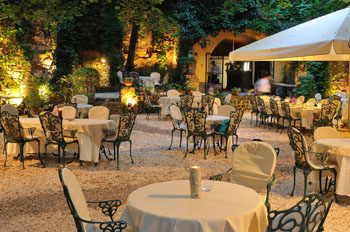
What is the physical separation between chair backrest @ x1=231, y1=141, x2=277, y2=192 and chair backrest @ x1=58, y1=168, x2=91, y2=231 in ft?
5.50

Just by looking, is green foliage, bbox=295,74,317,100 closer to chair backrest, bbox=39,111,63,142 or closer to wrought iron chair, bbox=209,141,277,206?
chair backrest, bbox=39,111,63,142

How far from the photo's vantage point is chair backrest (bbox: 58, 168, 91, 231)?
304 centimetres

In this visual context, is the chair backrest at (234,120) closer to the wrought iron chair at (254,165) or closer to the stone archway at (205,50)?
the wrought iron chair at (254,165)

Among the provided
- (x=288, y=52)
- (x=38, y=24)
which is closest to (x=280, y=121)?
(x=288, y=52)

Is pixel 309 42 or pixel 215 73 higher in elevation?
pixel 309 42

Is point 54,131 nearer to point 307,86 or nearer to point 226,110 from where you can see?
point 226,110

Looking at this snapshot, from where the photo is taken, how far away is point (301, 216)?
277cm

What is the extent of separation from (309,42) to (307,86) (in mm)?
11278

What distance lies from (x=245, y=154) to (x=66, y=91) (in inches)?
459

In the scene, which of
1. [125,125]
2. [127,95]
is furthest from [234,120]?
[127,95]

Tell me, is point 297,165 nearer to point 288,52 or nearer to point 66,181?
point 288,52

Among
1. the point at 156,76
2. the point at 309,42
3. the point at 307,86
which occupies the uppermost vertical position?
the point at 309,42

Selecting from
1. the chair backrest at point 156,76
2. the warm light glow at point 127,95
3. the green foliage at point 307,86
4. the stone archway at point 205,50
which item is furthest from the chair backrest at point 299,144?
the stone archway at point 205,50

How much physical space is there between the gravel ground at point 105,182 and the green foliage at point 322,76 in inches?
326
